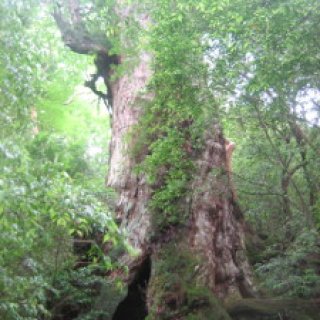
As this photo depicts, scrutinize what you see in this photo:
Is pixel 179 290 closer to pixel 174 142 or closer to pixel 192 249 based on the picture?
pixel 192 249

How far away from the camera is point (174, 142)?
644 centimetres

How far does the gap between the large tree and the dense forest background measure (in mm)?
37

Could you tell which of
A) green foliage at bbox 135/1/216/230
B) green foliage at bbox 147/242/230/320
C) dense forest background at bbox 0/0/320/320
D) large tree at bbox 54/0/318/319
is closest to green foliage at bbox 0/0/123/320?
dense forest background at bbox 0/0/320/320

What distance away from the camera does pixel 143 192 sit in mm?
8602

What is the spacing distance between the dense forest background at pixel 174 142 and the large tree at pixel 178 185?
0.04m

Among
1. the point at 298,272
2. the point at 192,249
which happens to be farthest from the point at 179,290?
the point at 298,272

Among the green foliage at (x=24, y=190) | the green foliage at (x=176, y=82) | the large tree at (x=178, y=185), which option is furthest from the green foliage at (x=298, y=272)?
the green foliage at (x=24, y=190)

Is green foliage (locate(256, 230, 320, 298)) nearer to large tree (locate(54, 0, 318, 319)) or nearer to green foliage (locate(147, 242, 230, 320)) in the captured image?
large tree (locate(54, 0, 318, 319))

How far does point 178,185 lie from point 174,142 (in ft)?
2.31

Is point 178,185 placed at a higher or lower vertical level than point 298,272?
higher

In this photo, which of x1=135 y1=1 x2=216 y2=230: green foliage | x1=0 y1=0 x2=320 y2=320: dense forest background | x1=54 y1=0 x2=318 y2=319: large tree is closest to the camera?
x1=0 y1=0 x2=320 y2=320: dense forest background

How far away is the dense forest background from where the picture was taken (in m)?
4.16

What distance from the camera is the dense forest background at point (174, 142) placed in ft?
13.6

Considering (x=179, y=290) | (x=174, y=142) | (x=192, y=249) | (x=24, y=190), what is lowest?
(x=179, y=290)
